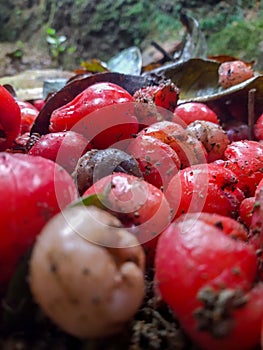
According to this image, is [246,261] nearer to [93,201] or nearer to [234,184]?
[93,201]

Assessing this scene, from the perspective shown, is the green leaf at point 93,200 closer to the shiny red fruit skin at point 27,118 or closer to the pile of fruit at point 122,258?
the pile of fruit at point 122,258

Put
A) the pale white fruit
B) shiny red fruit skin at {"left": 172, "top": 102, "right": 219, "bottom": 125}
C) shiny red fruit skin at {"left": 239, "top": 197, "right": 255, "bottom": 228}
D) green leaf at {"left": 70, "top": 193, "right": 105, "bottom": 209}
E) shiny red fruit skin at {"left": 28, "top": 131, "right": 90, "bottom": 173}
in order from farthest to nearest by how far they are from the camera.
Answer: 1. shiny red fruit skin at {"left": 172, "top": 102, "right": 219, "bottom": 125}
2. shiny red fruit skin at {"left": 28, "top": 131, "right": 90, "bottom": 173}
3. shiny red fruit skin at {"left": 239, "top": 197, "right": 255, "bottom": 228}
4. green leaf at {"left": 70, "top": 193, "right": 105, "bottom": 209}
5. the pale white fruit

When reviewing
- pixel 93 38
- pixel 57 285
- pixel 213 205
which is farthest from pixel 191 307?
pixel 93 38

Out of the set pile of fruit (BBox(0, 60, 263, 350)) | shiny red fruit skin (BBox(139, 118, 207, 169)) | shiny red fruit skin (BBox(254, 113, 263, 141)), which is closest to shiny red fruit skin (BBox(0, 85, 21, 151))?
pile of fruit (BBox(0, 60, 263, 350))

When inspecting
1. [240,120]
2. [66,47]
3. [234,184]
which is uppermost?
[234,184]

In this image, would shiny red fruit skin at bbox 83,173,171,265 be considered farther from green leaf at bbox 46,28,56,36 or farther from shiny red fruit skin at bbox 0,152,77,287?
green leaf at bbox 46,28,56,36

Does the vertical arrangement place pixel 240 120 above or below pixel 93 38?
above
